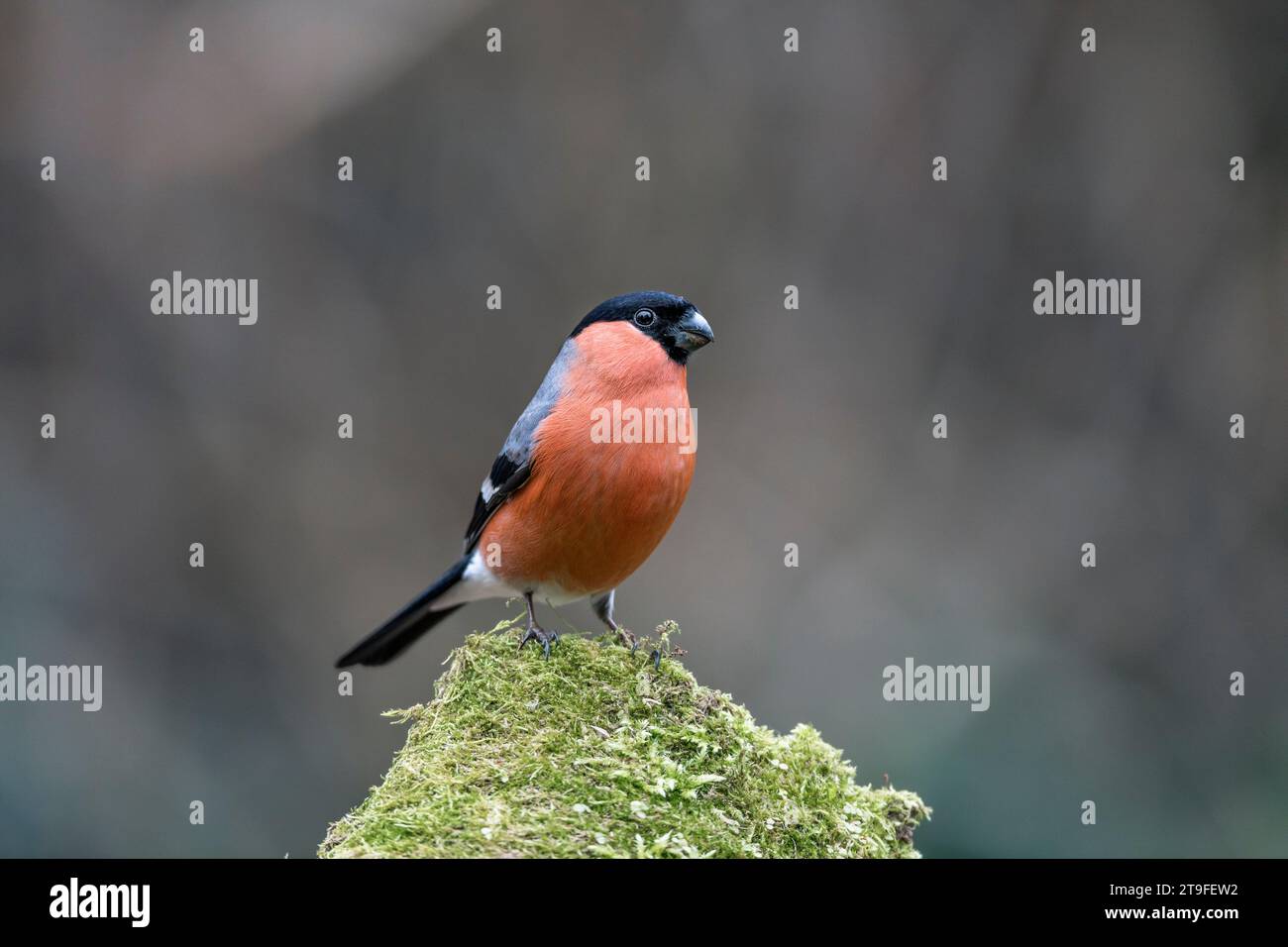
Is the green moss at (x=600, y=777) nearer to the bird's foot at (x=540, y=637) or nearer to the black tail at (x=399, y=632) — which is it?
the bird's foot at (x=540, y=637)

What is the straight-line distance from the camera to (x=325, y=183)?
916 centimetres

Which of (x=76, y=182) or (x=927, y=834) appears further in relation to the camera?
(x=76, y=182)

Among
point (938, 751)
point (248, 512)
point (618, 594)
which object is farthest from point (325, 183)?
point (938, 751)

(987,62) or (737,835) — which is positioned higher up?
(987,62)

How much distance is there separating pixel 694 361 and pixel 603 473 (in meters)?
5.05

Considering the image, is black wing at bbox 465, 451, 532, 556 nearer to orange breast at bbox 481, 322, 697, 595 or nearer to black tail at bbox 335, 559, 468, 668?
orange breast at bbox 481, 322, 697, 595

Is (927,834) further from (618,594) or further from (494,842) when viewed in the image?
(494,842)

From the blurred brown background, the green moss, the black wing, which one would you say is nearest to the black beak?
the black wing

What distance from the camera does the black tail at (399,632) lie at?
535 cm

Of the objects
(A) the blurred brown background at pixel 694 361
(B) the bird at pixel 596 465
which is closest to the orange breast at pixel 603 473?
(B) the bird at pixel 596 465

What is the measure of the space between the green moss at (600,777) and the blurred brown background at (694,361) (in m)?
4.18

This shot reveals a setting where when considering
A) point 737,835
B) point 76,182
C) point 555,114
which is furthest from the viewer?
point 555,114

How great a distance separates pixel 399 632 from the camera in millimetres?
5492

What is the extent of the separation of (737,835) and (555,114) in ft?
24.1
